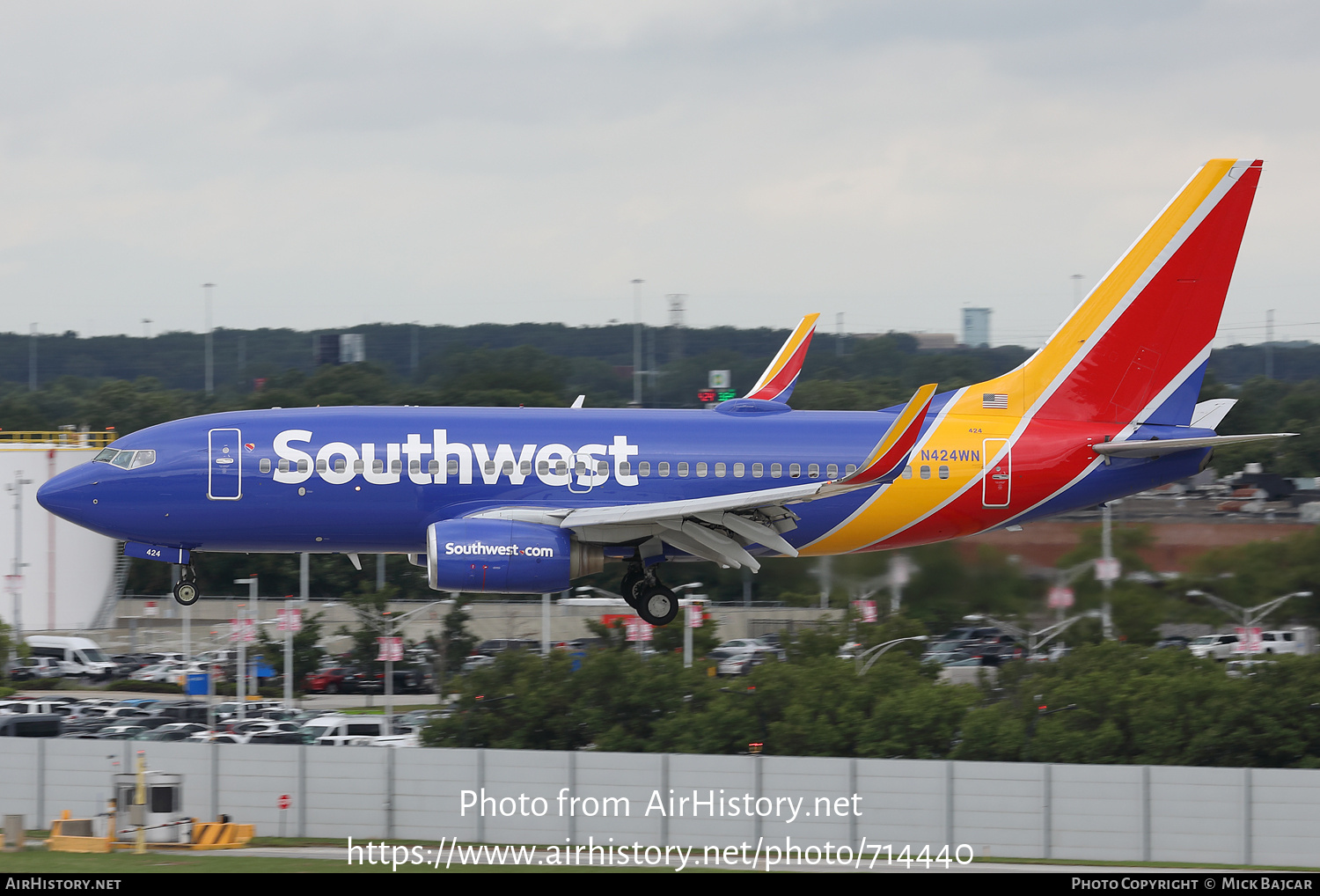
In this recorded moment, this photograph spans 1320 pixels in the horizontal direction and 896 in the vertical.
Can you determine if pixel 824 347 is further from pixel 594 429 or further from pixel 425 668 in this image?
pixel 594 429

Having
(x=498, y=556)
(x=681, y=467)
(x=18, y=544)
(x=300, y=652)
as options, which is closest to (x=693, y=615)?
(x=300, y=652)

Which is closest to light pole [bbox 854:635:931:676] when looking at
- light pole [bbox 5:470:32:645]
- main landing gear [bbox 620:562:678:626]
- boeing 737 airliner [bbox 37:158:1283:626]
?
boeing 737 airliner [bbox 37:158:1283:626]

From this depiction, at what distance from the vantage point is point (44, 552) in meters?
73.4

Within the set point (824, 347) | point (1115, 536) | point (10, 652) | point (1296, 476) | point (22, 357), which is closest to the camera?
point (1115, 536)

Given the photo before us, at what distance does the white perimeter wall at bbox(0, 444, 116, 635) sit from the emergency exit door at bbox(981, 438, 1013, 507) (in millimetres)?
52949

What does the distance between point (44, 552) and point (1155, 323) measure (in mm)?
58249

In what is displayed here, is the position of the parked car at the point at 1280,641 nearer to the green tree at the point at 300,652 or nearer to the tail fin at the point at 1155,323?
the tail fin at the point at 1155,323

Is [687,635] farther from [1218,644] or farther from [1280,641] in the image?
[1280,641]

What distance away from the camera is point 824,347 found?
153m

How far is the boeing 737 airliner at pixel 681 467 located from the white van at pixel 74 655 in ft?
135

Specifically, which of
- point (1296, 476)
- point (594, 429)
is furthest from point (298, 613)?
point (1296, 476)

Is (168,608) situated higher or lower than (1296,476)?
lower

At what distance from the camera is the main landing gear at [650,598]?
32.7 metres

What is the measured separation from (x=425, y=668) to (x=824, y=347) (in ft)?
296
